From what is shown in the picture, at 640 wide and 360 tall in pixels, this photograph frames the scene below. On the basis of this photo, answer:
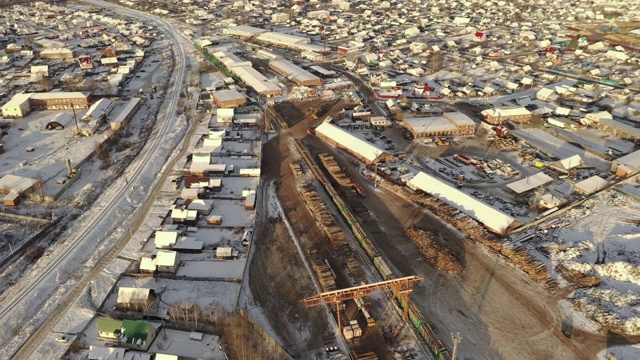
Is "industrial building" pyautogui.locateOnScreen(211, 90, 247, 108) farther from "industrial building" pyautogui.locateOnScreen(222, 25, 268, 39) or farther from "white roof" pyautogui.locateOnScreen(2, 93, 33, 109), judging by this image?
"industrial building" pyautogui.locateOnScreen(222, 25, 268, 39)

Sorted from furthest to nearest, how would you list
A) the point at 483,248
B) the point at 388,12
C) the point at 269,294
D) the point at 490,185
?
the point at 388,12 < the point at 490,185 < the point at 483,248 < the point at 269,294

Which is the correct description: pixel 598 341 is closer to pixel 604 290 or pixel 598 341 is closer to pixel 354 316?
pixel 604 290

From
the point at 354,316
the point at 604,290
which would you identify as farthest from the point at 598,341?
the point at 354,316

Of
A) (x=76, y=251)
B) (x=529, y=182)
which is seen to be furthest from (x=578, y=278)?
(x=76, y=251)

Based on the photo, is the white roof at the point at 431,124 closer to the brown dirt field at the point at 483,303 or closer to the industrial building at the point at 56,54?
the brown dirt field at the point at 483,303

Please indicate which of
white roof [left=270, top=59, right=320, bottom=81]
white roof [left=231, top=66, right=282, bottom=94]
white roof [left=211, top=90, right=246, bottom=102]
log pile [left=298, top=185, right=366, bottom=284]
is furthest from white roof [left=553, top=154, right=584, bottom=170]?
white roof [left=211, top=90, right=246, bottom=102]

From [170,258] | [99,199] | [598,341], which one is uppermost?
[598,341]

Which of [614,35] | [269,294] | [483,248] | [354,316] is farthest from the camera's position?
[614,35]
